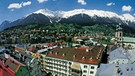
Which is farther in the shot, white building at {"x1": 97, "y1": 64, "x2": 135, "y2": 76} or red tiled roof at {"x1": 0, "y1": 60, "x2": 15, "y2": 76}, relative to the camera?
red tiled roof at {"x1": 0, "y1": 60, "x2": 15, "y2": 76}

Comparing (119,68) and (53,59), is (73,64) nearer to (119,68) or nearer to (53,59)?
(53,59)

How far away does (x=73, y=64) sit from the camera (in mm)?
111188

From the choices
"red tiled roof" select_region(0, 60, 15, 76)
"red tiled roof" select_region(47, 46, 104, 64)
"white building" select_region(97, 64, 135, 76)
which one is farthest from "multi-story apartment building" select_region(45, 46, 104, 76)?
"red tiled roof" select_region(0, 60, 15, 76)

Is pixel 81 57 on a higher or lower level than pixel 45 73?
higher

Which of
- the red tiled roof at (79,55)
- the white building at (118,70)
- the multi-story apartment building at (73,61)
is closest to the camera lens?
the white building at (118,70)

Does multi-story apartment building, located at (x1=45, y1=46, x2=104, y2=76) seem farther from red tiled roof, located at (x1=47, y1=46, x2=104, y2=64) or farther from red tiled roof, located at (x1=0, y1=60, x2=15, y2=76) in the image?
red tiled roof, located at (x1=0, y1=60, x2=15, y2=76)

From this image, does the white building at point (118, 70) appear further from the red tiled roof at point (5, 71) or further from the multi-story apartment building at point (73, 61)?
the red tiled roof at point (5, 71)

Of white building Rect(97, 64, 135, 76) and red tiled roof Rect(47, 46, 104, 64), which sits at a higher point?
red tiled roof Rect(47, 46, 104, 64)

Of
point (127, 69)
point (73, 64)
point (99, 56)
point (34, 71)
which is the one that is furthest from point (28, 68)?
point (127, 69)

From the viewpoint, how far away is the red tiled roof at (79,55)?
107188 mm

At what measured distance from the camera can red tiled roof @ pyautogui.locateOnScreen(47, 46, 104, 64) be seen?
352ft

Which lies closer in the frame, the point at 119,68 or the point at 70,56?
the point at 119,68

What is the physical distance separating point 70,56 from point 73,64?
6608 mm

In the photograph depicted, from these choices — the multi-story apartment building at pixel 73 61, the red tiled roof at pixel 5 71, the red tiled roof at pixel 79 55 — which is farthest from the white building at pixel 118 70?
the red tiled roof at pixel 5 71
